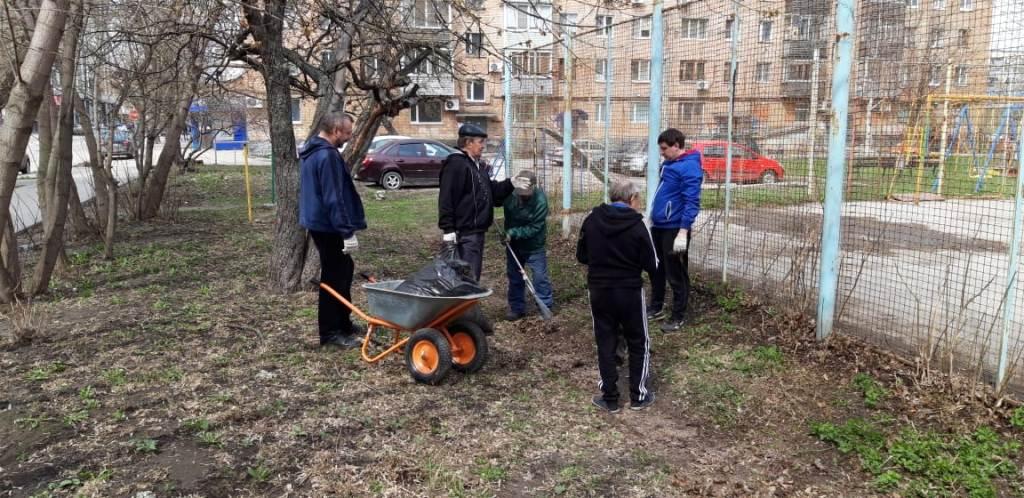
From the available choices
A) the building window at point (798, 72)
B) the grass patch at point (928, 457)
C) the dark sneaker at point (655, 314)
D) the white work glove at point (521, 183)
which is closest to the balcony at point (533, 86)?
the white work glove at point (521, 183)

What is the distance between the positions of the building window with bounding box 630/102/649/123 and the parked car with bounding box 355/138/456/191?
10.8 metres

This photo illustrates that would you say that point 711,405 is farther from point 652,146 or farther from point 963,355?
point 652,146

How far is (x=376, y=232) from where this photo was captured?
10633 millimetres

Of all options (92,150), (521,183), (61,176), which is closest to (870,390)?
(521,183)

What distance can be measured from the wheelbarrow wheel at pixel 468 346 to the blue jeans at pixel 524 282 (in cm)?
135

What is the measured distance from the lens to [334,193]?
15.6 feet

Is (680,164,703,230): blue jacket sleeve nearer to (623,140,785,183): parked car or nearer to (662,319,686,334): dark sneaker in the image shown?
(623,140,785,183): parked car

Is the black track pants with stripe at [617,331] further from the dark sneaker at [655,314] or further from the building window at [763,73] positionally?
the building window at [763,73]

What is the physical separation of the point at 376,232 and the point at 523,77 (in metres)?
3.22

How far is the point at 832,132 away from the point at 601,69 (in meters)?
3.68

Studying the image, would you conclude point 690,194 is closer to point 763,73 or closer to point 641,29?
point 763,73

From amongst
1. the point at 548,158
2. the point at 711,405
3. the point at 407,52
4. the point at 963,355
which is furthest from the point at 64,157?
the point at 963,355

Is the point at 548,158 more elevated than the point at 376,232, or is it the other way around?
the point at 548,158

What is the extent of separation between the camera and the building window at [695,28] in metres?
6.07
